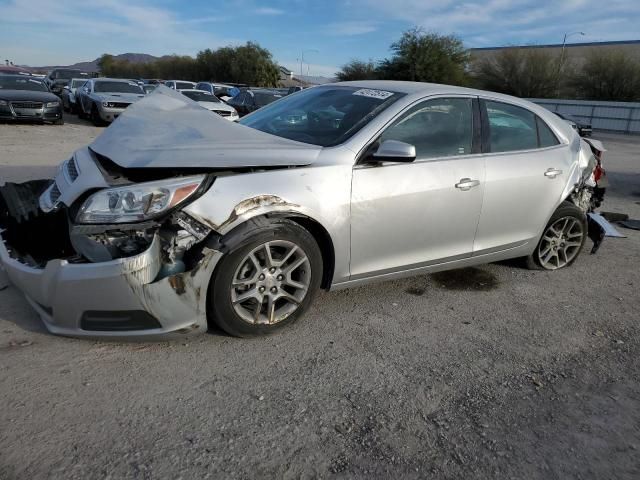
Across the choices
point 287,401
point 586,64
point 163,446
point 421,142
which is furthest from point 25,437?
point 586,64

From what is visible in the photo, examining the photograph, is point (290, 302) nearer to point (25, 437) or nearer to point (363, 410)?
point (363, 410)

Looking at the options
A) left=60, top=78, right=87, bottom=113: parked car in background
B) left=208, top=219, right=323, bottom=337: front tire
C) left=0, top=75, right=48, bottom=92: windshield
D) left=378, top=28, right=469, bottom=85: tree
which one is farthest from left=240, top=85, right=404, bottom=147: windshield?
left=378, top=28, right=469, bottom=85: tree

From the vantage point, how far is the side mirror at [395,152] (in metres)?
3.37

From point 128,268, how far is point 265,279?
2.66 ft

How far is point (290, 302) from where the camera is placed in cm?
342

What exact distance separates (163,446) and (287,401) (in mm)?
663

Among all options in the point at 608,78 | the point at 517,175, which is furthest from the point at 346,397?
the point at 608,78

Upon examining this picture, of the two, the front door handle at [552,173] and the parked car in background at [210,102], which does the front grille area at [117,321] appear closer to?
the front door handle at [552,173]

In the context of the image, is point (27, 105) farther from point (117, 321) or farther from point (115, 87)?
point (117, 321)

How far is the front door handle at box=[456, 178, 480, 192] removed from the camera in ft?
12.8

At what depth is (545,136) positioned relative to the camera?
15.3ft

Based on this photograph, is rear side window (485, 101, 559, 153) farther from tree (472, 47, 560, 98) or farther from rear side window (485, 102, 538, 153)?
tree (472, 47, 560, 98)

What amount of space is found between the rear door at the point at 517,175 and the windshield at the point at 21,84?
51.4 ft

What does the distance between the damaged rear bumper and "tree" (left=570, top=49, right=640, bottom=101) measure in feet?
141
